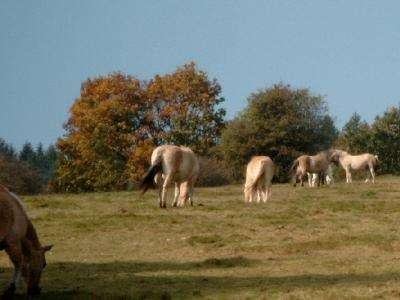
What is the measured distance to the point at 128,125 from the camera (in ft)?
204

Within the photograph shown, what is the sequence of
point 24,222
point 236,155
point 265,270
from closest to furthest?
point 24,222, point 265,270, point 236,155

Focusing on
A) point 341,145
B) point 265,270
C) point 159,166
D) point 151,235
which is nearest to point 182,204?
Answer: point 159,166

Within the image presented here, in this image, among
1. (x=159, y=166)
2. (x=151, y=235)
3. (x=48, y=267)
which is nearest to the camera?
(x=48, y=267)

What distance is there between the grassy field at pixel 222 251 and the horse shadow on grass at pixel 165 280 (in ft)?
0.05

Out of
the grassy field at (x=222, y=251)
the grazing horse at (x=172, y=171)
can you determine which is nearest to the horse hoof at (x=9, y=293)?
the grassy field at (x=222, y=251)

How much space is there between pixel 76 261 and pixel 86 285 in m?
2.52

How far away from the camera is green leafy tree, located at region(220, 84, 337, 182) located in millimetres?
59656

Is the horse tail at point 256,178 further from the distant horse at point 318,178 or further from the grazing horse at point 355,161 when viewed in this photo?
the grazing horse at point 355,161

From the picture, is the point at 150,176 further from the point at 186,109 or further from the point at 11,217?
the point at 186,109

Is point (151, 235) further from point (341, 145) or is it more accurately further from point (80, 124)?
point (341, 145)

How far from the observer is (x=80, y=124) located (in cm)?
6309

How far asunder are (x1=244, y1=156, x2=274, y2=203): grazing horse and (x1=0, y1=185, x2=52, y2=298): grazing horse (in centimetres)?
→ 1392

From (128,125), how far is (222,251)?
155ft

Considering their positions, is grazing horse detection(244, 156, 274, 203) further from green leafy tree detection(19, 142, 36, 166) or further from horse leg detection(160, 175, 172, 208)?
green leafy tree detection(19, 142, 36, 166)
